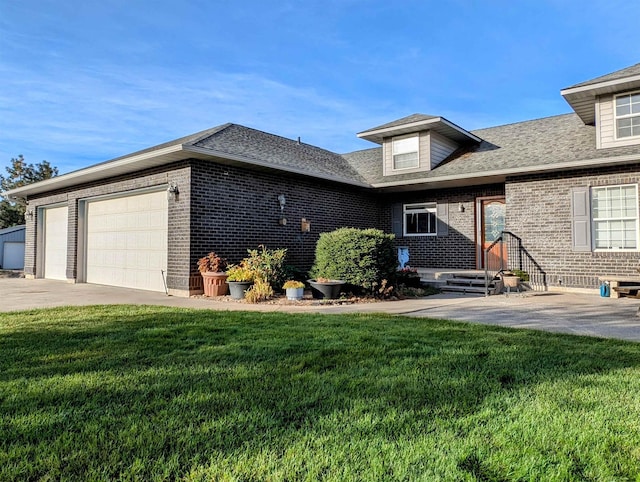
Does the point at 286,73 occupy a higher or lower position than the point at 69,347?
higher

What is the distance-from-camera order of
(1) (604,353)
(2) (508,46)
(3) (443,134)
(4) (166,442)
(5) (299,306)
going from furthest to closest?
(3) (443,134) → (2) (508,46) → (5) (299,306) → (1) (604,353) → (4) (166,442)

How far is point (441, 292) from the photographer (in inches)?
397

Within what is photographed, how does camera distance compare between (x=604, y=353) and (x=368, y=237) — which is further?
(x=368, y=237)

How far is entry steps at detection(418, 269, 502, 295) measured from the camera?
32.6 feet

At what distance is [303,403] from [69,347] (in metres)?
2.87

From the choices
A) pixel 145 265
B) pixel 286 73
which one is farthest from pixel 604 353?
pixel 286 73

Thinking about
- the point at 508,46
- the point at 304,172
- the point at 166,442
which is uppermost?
the point at 508,46

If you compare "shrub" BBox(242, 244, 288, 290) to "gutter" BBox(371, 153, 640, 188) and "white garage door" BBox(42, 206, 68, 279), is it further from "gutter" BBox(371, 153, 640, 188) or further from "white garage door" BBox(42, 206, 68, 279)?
"white garage door" BBox(42, 206, 68, 279)

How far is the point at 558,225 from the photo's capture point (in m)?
10.1

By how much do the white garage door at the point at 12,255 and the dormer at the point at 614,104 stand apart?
85.6 ft

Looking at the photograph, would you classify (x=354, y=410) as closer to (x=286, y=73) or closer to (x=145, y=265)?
(x=145, y=265)

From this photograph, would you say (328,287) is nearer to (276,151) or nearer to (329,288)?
(329,288)

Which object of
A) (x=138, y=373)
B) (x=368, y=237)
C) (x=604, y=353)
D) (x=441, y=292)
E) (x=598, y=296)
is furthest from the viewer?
(x=441, y=292)

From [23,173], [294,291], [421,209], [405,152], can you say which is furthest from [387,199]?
[23,173]
